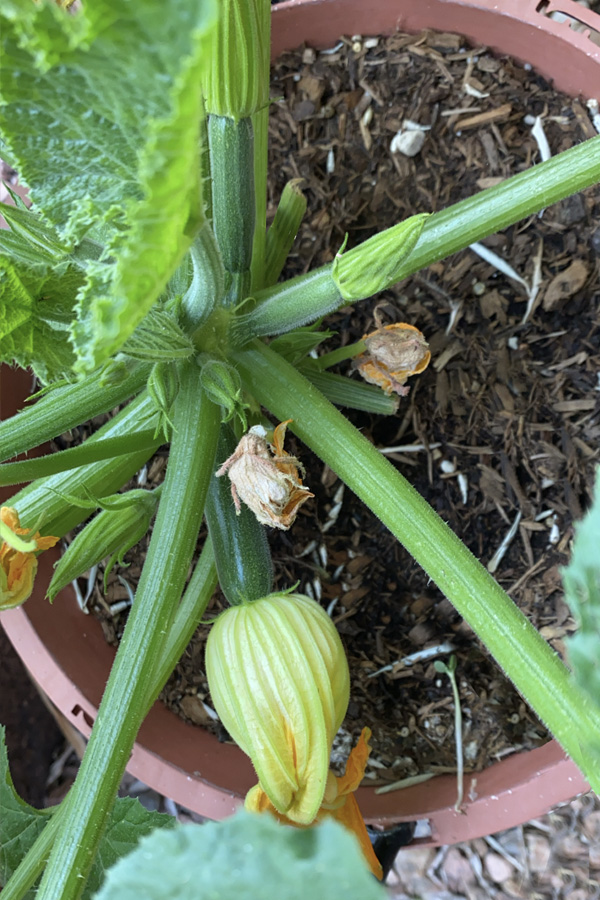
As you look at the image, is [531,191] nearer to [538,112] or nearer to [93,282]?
[93,282]

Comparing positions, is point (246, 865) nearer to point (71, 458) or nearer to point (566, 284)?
point (71, 458)

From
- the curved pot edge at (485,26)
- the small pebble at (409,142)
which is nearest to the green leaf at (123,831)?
the small pebble at (409,142)

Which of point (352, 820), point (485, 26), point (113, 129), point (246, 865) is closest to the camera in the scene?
point (246, 865)

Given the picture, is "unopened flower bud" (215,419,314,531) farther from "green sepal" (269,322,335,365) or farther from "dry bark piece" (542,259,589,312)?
"dry bark piece" (542,259,589,312)

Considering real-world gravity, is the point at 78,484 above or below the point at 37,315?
below

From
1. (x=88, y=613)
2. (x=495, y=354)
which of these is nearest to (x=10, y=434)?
(x=88, y=613)

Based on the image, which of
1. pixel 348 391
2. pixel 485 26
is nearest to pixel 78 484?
pixel 348 391
